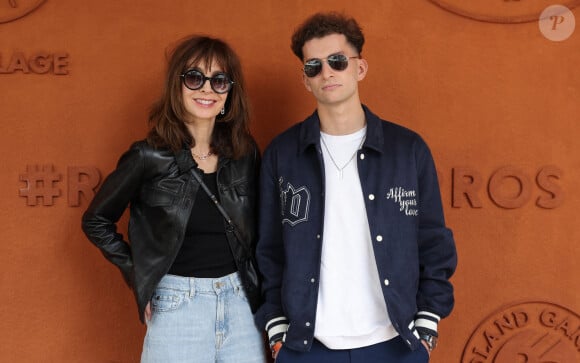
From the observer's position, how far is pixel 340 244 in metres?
2.22

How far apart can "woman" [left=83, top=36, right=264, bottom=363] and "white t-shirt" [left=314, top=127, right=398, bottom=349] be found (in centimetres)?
35

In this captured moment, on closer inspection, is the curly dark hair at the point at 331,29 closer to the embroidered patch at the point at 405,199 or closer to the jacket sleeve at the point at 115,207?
the embroidered patch at the point at 405,199

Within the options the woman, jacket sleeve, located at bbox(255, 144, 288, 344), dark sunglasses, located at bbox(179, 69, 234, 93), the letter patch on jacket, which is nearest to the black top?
the woman

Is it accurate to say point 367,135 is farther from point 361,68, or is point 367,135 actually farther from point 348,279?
point 348,279

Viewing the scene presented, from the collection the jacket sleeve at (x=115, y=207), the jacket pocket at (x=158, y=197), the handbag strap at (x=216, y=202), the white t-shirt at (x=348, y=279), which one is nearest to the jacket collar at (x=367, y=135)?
the white t-shirt at (x=348, y=279)

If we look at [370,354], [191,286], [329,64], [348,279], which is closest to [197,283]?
[191,286]

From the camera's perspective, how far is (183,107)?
239cm

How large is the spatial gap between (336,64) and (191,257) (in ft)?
3.13

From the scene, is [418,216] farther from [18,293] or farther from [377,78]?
[18,293]

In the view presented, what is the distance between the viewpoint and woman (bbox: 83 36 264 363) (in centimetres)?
225

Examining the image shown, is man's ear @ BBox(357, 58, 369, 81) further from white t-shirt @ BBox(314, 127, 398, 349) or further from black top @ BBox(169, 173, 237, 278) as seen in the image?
black top @ BBox(169, 173, 237, 278)

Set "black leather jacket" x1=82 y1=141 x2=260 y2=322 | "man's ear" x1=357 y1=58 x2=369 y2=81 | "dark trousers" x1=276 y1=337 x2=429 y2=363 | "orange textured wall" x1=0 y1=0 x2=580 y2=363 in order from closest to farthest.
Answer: "dark trousers" x1=276 y1=337 x2=429 y2=363, "black leather jacket" x1=82 y1=141 x2=260 y2=322, "man's ear" x1=357 y1=58 x2=369 y2=81, "orange textured wall" x1=0 y1=0 x2=580 y2=363

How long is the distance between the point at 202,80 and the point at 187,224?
1.92ft

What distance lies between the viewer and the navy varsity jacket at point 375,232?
2.20m
